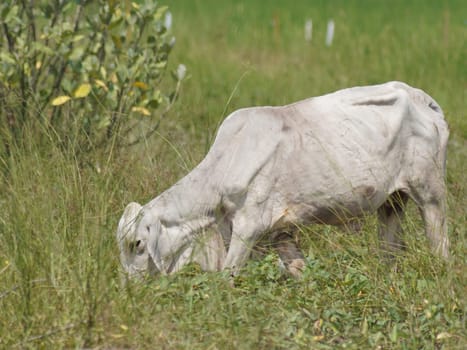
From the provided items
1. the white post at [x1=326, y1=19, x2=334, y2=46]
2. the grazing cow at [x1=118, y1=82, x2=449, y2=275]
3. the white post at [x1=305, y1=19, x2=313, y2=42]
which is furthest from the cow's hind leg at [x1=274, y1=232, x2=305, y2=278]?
the white post at [x1=305, y1=19, x2=313, y2=42]

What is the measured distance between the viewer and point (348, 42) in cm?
1186

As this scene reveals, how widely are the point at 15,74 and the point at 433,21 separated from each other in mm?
7960

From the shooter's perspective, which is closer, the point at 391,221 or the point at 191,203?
the point at 191,203

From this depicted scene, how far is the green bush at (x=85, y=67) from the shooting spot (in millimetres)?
6598

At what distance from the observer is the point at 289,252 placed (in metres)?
5.36

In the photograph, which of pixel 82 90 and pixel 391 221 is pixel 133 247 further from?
pixel 82 90

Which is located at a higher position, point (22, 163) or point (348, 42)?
point (22, 163)

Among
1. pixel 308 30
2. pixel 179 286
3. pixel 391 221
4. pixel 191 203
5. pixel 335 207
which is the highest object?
pixel 191 203

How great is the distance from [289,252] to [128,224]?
0.84 meters

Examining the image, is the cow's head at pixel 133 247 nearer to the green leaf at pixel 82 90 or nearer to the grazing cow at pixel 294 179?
the grazing cow at pixel 294 179

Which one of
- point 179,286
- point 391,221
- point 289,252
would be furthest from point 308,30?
point 179,286

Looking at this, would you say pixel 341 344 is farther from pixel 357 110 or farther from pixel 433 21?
pixel 433 21

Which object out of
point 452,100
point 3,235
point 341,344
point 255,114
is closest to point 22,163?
point 3,235

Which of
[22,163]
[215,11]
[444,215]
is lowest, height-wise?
[215,11]
